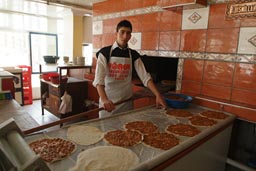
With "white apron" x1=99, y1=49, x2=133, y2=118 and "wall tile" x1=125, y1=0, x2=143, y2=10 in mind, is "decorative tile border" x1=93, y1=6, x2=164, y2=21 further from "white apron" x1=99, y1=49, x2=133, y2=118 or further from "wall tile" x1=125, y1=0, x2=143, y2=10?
"white apron" x1=99, y1=49, x2=133, y2=118

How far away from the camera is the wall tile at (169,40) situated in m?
2.07

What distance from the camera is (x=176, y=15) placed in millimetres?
2047

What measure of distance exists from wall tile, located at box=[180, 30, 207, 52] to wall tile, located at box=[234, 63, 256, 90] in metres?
0.37

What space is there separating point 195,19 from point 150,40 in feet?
1.91

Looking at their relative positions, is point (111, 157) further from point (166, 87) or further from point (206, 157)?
point (166, 87)

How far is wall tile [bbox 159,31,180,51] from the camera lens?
207 centimetres

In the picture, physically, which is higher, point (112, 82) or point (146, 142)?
point (112, 82)

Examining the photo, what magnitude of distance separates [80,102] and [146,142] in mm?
2443

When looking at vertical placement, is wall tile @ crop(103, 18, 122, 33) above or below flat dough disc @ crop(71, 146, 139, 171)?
above

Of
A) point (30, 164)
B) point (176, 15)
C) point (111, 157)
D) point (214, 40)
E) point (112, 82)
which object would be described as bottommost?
point (111, 157)

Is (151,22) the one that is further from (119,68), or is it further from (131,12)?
(119,68)

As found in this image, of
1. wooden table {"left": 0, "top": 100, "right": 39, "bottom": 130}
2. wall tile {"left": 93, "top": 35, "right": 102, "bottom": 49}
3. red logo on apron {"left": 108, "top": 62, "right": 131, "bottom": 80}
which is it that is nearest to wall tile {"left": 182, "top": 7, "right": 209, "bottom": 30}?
red logo on apron {"left": 108, "top": 62, "right": 131, "bottom": 80}

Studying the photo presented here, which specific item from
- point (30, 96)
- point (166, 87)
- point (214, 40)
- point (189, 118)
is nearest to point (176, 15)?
point (214, 40)

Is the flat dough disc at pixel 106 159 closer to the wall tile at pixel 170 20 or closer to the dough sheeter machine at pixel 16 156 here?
the dough sheeter machine at pixel 16 156
